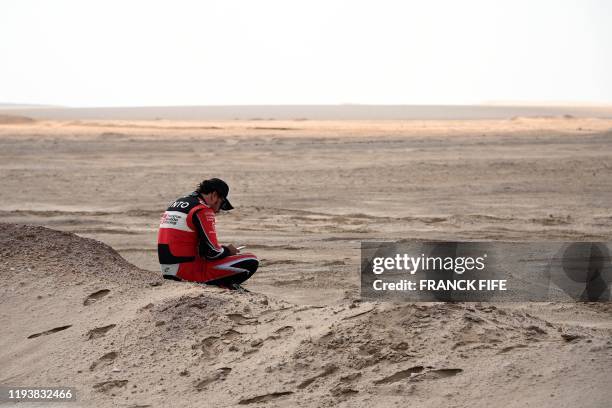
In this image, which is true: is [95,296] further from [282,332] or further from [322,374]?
[322,374]

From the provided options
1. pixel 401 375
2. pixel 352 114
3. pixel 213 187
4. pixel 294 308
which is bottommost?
pixel 352 114

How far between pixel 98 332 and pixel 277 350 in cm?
155

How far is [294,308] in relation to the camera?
22.4 feet

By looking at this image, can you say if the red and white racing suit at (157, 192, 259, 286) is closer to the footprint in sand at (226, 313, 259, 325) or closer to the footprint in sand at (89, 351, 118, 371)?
the footprint in sand at (226, 313, 259, 325)

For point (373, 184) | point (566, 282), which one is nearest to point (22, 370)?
point (566, 282)

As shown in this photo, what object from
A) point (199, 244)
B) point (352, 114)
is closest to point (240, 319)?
point (199, 244)

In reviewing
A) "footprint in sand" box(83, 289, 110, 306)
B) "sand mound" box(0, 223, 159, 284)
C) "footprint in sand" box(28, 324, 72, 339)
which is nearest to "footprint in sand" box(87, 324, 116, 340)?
"footprint in sand" box(28, 324, 72, 339)

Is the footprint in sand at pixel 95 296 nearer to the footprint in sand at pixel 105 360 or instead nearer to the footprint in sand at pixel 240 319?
the footprint in sand at pixel 105 360

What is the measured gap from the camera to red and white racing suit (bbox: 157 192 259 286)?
7547 millimetres

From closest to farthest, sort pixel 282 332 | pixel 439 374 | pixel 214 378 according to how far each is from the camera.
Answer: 1. pixel 439 374
2. pixel 214 378
3. pixel 282 332

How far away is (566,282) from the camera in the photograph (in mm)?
9383

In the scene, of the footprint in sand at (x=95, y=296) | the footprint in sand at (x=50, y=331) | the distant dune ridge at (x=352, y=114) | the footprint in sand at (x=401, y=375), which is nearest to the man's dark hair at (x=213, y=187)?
the footprint in sand at (x=95, y=296)

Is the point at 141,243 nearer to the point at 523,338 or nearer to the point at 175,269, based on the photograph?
the point at 175,269

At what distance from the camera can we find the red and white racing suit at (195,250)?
24.8 feet
